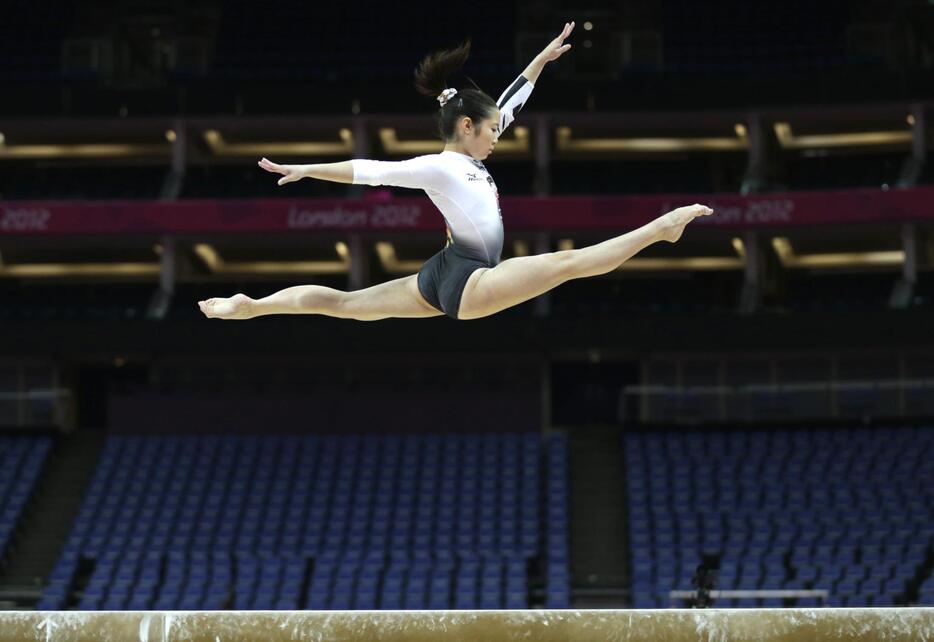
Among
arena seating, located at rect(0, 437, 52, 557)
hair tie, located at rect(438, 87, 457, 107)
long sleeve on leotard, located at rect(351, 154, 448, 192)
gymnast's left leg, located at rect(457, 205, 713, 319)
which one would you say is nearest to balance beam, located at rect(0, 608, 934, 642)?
gymnast's left leg, located at rect(457, 205, 713, 319)

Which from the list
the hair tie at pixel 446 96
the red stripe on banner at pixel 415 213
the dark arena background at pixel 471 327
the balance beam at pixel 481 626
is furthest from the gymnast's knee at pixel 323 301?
the red stripe on banner at pixel 415 213

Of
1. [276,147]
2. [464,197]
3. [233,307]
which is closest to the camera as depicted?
[464,197]

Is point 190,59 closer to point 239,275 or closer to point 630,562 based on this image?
point 239,275

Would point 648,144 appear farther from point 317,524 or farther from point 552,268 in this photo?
point 552,268

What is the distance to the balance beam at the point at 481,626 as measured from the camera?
6.62 meters

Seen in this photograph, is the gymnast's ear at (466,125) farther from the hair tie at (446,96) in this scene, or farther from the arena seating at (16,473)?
the arena seating at (16,473)

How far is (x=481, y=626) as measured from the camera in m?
6.73

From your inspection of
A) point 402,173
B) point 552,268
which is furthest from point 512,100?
point 552,268

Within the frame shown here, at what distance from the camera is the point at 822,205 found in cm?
2592

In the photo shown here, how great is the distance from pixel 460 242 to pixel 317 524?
15.6 meters

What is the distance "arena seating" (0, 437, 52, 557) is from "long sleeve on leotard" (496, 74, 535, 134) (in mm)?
17511

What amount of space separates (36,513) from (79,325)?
11.9 ft

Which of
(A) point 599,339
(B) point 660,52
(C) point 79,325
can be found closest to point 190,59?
(C) point 79,325

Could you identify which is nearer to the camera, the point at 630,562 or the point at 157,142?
the point at 630,562
